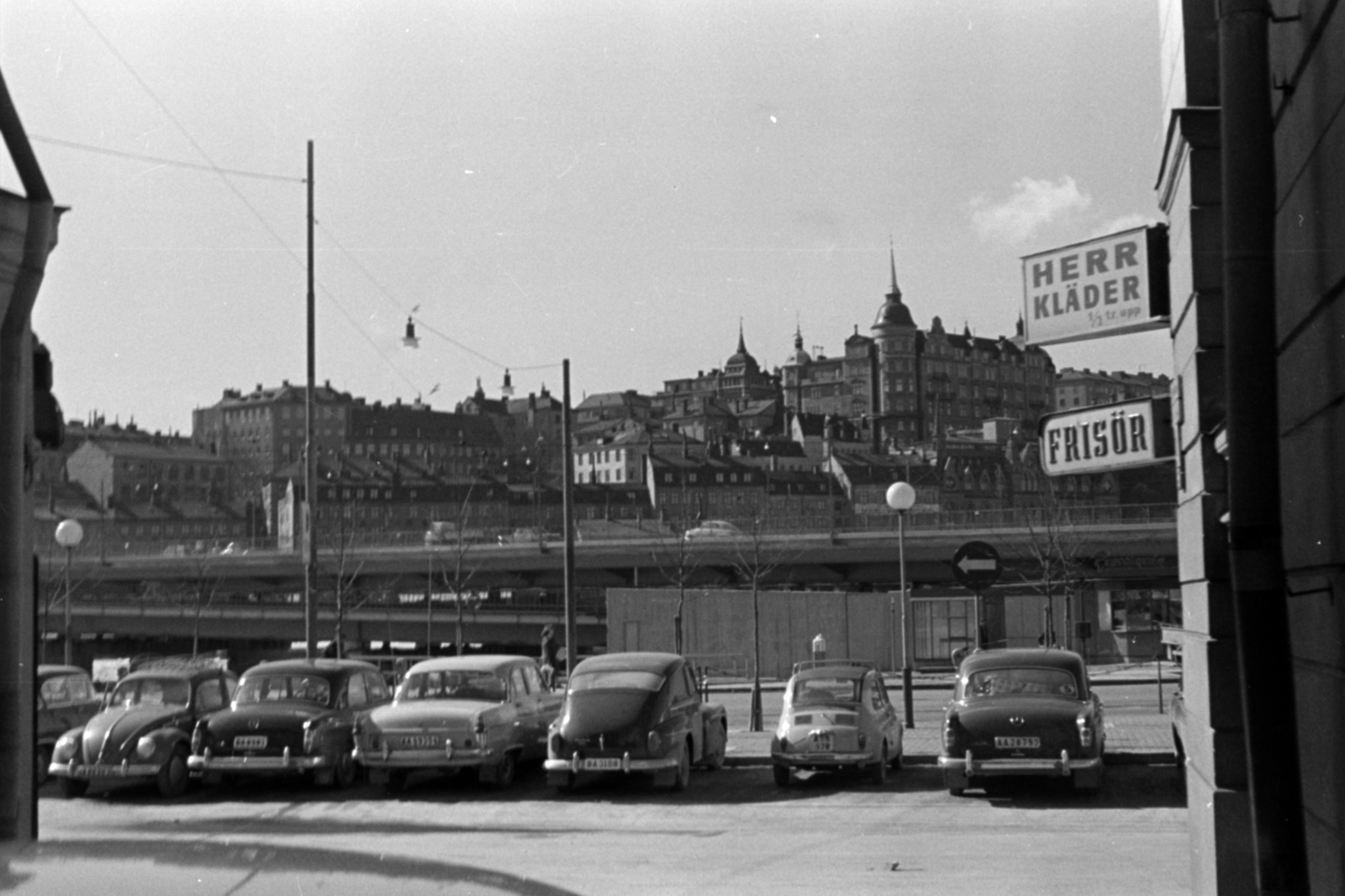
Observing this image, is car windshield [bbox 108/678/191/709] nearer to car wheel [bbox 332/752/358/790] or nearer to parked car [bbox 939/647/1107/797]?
car wheel [bbox 332/752/358/790]

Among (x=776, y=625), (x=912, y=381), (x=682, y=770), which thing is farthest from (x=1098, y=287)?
(x=912, y=381)

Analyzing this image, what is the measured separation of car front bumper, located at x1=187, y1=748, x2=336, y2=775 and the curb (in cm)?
514

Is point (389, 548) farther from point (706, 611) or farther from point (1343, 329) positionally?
point (1343, 329)

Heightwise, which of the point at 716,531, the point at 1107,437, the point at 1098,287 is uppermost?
the point at 716,531

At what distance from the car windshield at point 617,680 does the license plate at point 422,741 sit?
159 centimetres

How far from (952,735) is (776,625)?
26.0 metres

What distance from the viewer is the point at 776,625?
4059 centimetres

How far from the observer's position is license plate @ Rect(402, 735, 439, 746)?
51.6 feet

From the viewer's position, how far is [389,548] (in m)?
68.5

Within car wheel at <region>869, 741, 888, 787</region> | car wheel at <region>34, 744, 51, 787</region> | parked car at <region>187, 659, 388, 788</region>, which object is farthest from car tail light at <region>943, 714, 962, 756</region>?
car wheel at <region>34, 744, 51, 787</region>

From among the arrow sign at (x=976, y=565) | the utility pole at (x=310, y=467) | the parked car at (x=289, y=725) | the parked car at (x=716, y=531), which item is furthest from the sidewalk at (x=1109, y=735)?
the parked car at (x=716, y=531)

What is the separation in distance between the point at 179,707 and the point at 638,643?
2326 cm

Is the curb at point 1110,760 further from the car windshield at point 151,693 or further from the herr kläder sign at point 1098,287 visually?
the herr kläder sign at point 1098,287

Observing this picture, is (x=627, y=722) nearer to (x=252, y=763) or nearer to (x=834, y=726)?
(x=834, y=726)
